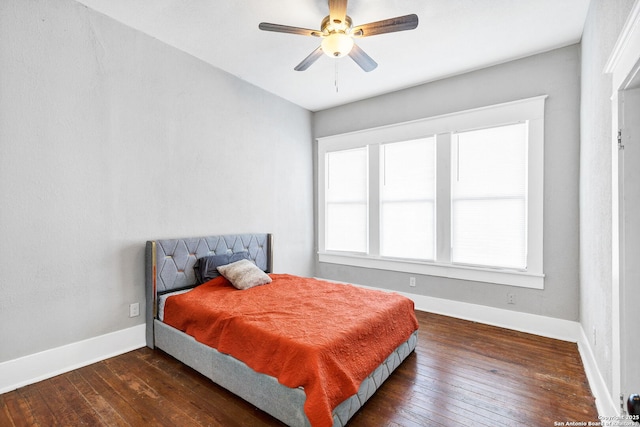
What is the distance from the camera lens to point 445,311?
3.76 m

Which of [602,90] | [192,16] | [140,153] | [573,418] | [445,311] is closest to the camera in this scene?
[573,418]

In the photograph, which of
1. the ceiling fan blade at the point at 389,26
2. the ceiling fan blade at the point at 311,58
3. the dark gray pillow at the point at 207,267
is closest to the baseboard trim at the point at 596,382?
the ceiling fan blade at the point at 389,26

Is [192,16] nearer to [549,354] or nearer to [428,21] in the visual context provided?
[428,21]

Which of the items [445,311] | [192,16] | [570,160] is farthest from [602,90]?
[192,16]

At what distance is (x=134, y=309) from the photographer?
113 inches

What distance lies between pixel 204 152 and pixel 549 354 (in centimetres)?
403

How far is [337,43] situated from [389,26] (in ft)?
1.29

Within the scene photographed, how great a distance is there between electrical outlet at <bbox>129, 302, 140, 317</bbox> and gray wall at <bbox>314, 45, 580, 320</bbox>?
11.1 feet

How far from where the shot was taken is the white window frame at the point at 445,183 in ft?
10.4

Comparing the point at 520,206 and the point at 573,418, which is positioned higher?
the point at 520,206

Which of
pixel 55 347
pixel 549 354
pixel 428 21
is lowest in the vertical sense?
pixel 549 354

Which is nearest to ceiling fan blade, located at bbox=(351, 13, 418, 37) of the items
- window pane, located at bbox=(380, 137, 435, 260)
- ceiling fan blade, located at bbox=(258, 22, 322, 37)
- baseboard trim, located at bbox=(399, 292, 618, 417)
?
ceiling fan blade, located at bbox=(258, 22, 322, 37)

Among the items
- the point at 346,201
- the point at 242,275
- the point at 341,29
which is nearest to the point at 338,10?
the point at 341,29

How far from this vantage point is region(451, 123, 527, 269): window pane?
3293 mm
